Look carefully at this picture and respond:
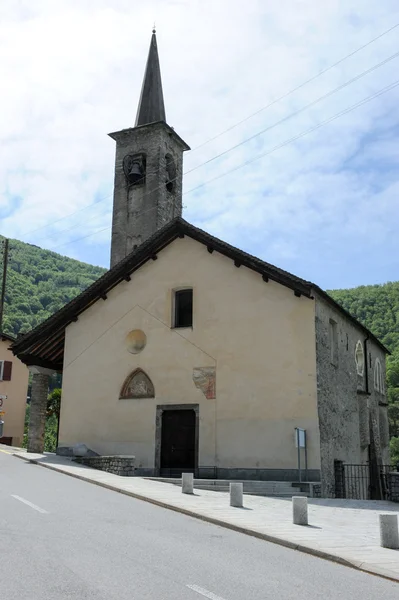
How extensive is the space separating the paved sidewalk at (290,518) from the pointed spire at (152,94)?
25.5m

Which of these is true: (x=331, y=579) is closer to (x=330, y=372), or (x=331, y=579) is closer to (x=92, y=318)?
(x=330, y=372)

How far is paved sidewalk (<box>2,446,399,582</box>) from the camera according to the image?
7578 millimetres

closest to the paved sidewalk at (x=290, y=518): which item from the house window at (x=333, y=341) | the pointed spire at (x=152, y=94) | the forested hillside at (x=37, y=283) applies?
the house window at (x=333, y=341)

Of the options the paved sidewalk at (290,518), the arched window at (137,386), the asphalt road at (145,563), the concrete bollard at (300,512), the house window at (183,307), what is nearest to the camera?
the asphalt road at (145,563)

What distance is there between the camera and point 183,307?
21.9 m

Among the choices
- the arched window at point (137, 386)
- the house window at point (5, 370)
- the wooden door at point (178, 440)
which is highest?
the house window at point (5, 370)

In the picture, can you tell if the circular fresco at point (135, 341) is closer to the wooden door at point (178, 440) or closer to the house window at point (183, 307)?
the house window at point (183, 307)

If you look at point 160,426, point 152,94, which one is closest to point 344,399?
point 160,426

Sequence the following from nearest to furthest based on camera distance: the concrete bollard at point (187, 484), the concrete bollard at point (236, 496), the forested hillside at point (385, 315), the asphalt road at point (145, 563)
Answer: the asphalt road at point (145, 563), the concrete bollard at point (236, 496), the concrete bollard at point (187, 484), the forested hillside at point (385, 315)

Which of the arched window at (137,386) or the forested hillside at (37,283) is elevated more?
the forested hillside at (37,283)

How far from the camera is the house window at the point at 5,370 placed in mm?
35250

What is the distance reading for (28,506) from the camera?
9828mm

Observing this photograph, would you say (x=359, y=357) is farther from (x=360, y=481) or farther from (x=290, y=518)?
(x=290, y=518)

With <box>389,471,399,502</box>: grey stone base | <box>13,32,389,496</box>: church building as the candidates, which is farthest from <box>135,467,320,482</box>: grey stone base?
<box>389,471,399,502</box>: grey stone base
